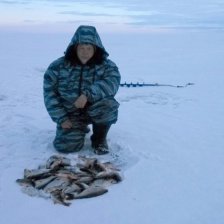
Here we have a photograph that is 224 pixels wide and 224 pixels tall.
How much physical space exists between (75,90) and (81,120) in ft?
1.15

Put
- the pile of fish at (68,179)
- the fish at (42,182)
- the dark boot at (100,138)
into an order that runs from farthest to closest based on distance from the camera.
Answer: the dark boot at (100,138) → the fish at (42,182) → the pile of fish at (68,179)

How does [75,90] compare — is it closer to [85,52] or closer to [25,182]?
[85,52]

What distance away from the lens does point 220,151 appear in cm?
480

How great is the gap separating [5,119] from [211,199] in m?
3.17

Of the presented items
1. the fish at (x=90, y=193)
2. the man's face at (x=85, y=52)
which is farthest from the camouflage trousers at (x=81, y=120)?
the fish at (x=90, y=193)

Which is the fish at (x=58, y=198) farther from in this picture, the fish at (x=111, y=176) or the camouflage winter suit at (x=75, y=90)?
the camouflage winter suit at (x=75, y=90)

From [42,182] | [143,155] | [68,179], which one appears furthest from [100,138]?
[42,182]

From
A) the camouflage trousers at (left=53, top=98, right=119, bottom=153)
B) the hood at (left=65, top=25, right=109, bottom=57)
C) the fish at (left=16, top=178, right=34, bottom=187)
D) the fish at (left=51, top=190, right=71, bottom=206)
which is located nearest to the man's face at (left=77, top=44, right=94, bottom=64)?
the hood at (left=65, top=25, right=109, bottom=57)

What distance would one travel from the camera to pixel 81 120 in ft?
15.6

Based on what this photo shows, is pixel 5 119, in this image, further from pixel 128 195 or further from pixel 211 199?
pixel 211 199

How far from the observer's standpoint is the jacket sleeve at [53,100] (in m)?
4.56

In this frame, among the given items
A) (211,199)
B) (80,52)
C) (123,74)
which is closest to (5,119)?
(80,52)

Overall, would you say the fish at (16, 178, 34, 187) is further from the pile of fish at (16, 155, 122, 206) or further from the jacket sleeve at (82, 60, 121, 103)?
the jacket sleeve at (82, 60, 121, 103)

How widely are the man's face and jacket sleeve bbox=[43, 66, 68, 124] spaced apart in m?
0.31
